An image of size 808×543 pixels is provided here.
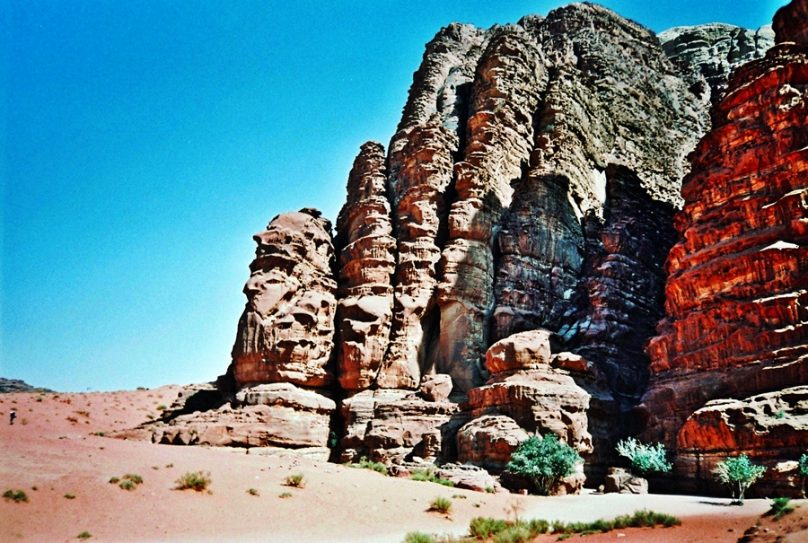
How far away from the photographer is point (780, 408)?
939 inches

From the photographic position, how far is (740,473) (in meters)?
21.6

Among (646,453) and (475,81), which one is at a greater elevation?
(475,81)

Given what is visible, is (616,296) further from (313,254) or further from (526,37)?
(526,37)

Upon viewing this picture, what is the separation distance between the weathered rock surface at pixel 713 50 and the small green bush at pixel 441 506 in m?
69.1

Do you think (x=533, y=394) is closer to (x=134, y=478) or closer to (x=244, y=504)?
(x=244, y=504)

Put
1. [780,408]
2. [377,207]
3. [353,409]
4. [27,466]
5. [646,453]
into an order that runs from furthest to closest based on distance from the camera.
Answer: [377,207] < [353,409] < [646,453] < [780,408] < [27,466]

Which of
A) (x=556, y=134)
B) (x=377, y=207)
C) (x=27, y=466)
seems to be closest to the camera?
(x=27, y=466)

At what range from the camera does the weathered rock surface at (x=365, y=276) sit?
38.0 metres

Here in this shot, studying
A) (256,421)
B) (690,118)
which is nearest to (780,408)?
(256,421)

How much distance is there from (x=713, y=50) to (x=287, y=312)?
7381 cm

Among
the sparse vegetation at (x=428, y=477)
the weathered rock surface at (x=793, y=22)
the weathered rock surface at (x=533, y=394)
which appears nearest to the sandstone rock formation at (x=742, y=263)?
the weathered rock surface at (x=533, y=394)

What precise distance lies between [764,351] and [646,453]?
23.0ft

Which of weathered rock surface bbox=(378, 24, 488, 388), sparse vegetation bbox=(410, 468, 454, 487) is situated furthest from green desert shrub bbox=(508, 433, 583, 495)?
weathered rock surface bbox=(378, 24, 488, 388)

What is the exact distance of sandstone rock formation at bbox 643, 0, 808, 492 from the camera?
85.4 ft
